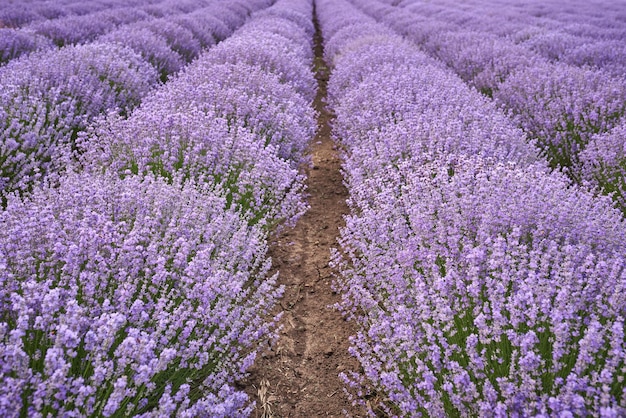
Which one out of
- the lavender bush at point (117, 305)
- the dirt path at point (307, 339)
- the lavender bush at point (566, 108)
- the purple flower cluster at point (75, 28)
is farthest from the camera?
the purple flower cluster at point (75, 28)

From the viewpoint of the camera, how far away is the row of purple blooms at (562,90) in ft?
12.1

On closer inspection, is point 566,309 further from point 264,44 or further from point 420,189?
point 264,44

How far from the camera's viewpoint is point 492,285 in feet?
6.31

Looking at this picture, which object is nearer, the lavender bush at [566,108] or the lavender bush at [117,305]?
the lavender bush at [117,305]

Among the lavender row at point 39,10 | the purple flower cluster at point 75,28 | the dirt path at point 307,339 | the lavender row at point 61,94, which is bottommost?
the dirt path at point 307,339

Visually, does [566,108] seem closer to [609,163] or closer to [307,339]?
[609,163]

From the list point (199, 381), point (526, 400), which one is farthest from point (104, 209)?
point (526, 400)

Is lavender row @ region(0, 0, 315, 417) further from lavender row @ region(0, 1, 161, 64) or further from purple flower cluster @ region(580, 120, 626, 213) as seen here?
lavender row @ region(0, 1, 161, 64)

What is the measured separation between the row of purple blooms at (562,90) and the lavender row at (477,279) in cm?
67

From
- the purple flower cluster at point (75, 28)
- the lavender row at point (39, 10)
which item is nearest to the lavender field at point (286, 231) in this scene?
the purple flower cluster at point (75, 28)

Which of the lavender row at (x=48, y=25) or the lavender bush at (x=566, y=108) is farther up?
the lavender bush at (x=566, y=108)

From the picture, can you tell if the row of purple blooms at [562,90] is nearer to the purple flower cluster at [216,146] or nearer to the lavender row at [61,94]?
the purple flower cluster at [216,146]

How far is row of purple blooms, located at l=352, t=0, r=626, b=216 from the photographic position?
3.69 meters

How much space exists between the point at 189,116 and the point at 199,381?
1685 millimetres
